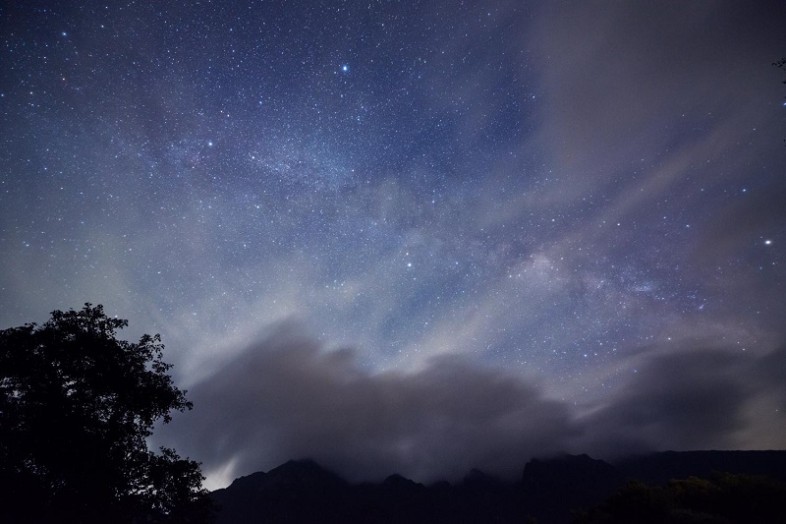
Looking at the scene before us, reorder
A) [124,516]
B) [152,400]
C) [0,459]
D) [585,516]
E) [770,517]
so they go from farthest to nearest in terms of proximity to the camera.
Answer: [585,516], [770,517], [152,400], [124,516], [0,459]

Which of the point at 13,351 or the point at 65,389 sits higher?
the point at 13,351

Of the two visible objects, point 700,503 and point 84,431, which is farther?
point 700,503

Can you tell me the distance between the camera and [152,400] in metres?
20.0

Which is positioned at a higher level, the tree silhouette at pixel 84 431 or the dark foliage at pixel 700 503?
the tree silhouette at pixel 84 431

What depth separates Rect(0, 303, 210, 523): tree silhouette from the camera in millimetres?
16406

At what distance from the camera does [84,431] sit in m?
17.5

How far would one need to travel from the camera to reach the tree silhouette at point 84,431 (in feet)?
53.8

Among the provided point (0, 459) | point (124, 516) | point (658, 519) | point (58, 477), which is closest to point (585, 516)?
point (658, 519)

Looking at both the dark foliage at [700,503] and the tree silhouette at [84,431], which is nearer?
the tree silhouette at [84,431]

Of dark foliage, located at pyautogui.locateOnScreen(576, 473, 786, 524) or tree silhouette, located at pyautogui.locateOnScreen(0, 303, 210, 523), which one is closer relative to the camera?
tree silhouette, located at pyautogui.locateOnScreen(0, 303, 210, 523)

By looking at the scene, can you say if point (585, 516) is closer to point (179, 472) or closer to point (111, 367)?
point (179, 472)

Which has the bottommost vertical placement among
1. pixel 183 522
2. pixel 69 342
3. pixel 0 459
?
pixel 183 522

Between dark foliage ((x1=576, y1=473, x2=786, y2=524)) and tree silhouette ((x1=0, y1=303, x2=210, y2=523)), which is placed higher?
tree silhouette ((x1=0, y1=303, x2=210, y2=523))

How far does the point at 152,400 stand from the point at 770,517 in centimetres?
4093
